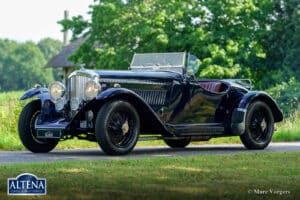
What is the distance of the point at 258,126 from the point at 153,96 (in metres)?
2.06

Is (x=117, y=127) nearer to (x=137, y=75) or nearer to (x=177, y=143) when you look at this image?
(x=137, y=75)

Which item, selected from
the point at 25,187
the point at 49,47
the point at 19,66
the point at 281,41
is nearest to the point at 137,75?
the point at 25,187

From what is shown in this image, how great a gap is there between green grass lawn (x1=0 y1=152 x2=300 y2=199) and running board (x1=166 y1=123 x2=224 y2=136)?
1870 mm

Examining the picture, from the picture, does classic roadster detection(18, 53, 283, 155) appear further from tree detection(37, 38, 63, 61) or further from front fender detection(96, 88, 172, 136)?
tree detection(37, 38, 63, 61)

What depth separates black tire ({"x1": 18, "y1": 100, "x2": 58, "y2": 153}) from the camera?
467 inches

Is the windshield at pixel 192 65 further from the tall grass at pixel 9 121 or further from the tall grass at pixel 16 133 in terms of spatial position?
the tall grass at pixel 9 121

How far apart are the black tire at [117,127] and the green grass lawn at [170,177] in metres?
1.26

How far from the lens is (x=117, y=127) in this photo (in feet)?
35.9

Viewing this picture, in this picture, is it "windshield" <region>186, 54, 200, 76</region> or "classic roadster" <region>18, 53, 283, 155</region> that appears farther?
"windshield" <region>186, 54, 200, 76</region>

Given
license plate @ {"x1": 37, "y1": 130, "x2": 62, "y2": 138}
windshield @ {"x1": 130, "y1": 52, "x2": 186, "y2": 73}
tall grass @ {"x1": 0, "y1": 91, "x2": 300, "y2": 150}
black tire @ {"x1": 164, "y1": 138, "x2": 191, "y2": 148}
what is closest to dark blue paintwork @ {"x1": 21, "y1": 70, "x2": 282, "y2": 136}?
license plate @ {"x1": 37, "y1": 130, "x2": 62, "y2": 138}

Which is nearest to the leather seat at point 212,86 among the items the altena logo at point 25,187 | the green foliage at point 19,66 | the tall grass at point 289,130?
the tall grass at point 289,130

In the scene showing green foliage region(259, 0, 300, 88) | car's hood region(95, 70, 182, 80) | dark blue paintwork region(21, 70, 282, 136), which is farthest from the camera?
green foliage region(259, 0, 300, 88)

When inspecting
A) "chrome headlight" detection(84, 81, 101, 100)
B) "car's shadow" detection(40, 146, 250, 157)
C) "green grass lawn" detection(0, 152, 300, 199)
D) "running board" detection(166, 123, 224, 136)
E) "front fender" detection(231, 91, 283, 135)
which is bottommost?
"car's shadow" detection(40, 146, 250, 157)

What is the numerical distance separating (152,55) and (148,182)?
619cm
